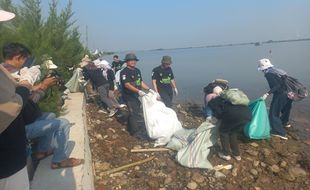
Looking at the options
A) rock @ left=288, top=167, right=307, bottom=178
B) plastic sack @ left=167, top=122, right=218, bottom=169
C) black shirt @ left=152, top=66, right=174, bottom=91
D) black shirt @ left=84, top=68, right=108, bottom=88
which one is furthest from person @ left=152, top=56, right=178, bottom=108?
rock @ left=288, top=167, right=307, bottom=178

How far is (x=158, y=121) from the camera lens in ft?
21.2

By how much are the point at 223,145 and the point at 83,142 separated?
2490mm

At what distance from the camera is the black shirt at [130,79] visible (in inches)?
279

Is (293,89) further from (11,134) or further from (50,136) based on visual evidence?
(11,134)

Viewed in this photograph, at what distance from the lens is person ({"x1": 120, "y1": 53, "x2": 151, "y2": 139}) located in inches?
279

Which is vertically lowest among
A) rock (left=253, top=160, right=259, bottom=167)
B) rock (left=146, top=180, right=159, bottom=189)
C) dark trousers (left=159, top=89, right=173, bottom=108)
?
rock (left=146, top=180, right=159, bottom=189)

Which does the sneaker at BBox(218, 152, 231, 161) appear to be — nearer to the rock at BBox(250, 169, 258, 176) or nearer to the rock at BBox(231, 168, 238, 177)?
the rock at BBox(231, 168, 238, 177)

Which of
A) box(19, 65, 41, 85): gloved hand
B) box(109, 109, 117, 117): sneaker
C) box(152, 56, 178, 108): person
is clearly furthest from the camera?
box(109, 109, 117, 117): sneaker

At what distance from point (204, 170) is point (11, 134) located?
3.89 m

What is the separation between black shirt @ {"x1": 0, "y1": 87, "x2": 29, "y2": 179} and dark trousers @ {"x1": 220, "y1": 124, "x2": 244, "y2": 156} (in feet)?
13.4

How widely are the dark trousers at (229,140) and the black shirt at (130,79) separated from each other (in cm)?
233

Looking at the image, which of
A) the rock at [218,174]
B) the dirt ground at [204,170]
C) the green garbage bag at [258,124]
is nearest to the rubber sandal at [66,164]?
the dirt ground at [204,170]

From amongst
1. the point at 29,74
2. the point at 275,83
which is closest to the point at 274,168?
the point at 275,83

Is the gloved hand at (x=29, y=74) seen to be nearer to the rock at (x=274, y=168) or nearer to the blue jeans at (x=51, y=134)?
the blue jeans at (x=51, y=134)
